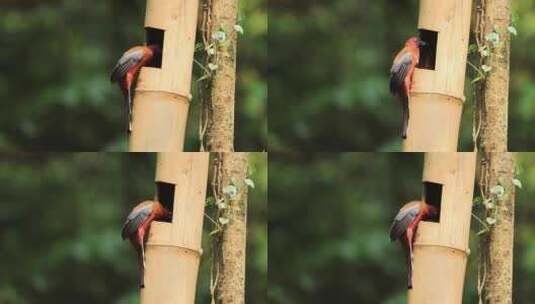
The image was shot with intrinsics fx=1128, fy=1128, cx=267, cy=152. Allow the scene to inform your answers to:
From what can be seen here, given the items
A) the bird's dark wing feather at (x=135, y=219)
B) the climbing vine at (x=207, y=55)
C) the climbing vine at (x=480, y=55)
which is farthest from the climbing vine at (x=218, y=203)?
the climbing vine at (x=480, y=55)

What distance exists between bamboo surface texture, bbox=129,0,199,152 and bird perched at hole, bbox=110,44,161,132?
0.07 feet

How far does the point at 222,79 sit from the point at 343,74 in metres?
0.41

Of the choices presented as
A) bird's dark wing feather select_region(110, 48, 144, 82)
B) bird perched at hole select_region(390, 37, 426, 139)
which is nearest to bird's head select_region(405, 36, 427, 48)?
bird perched at hole select_region(390, 37, 426, 139)

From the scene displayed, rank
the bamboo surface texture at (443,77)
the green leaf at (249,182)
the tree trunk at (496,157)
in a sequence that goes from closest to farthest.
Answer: the bamboo surface texture at (443,77) < the tree trunk at (496,157) < the green leaf at (249,182)

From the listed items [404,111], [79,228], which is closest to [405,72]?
[404,111]

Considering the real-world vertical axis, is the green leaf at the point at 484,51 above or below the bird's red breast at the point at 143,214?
above

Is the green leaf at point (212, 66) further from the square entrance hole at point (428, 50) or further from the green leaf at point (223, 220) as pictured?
the square entrance hole at point (428, 50)

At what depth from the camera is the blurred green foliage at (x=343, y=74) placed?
3.70 meters

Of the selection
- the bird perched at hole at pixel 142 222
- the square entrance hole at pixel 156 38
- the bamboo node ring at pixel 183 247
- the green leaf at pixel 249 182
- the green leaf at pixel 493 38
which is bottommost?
the bamboo node ring at pixel 183 247

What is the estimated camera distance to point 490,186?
142 inches

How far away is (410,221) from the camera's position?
11.7 ft

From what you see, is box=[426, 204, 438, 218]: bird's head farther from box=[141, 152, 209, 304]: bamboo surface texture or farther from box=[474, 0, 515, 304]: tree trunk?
box=[141, 152, 209, 304]: bamboo surface texture

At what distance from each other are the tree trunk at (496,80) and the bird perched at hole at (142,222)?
1.06 m

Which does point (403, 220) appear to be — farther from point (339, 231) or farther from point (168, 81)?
point (168, 81)
